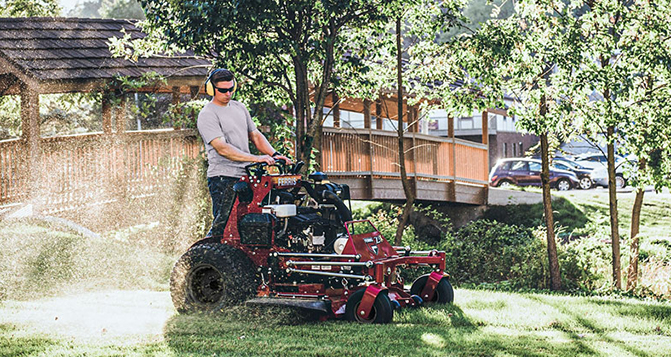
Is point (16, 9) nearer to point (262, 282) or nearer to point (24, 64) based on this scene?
point (24, 64)

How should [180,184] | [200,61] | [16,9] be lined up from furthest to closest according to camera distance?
1. [16,9]
2. [200,61]
3. [180,184]

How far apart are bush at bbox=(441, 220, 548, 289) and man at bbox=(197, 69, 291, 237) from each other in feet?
23.9

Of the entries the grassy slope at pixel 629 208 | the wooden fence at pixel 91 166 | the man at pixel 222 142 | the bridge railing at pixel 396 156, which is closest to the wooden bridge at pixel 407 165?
the bridge railing at pixel 396 156

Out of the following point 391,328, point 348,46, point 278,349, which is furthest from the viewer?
point 348,46

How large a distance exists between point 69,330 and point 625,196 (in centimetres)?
2099

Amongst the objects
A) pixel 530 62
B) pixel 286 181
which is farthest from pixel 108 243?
pixel 530 62

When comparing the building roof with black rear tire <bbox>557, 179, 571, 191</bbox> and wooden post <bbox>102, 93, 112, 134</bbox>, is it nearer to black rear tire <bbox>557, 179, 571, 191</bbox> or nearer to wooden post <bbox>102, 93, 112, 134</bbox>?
wooden post <bbox>102, 93, 112, 134</bbox>

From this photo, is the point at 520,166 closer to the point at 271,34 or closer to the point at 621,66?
the point at 621,66

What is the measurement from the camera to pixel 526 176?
3027 centimetres

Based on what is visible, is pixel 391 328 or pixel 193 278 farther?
pixel 193 278

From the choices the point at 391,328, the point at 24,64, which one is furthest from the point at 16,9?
the point at 391,328

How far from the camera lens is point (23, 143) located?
15.8 meters

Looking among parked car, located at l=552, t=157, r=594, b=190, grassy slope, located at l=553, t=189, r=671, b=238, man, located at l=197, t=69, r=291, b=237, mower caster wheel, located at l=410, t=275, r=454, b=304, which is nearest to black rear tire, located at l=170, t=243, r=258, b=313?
man, located at l=197, t=69, r=291, b=237

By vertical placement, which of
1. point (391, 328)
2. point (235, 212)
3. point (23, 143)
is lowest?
point (391, 328)
